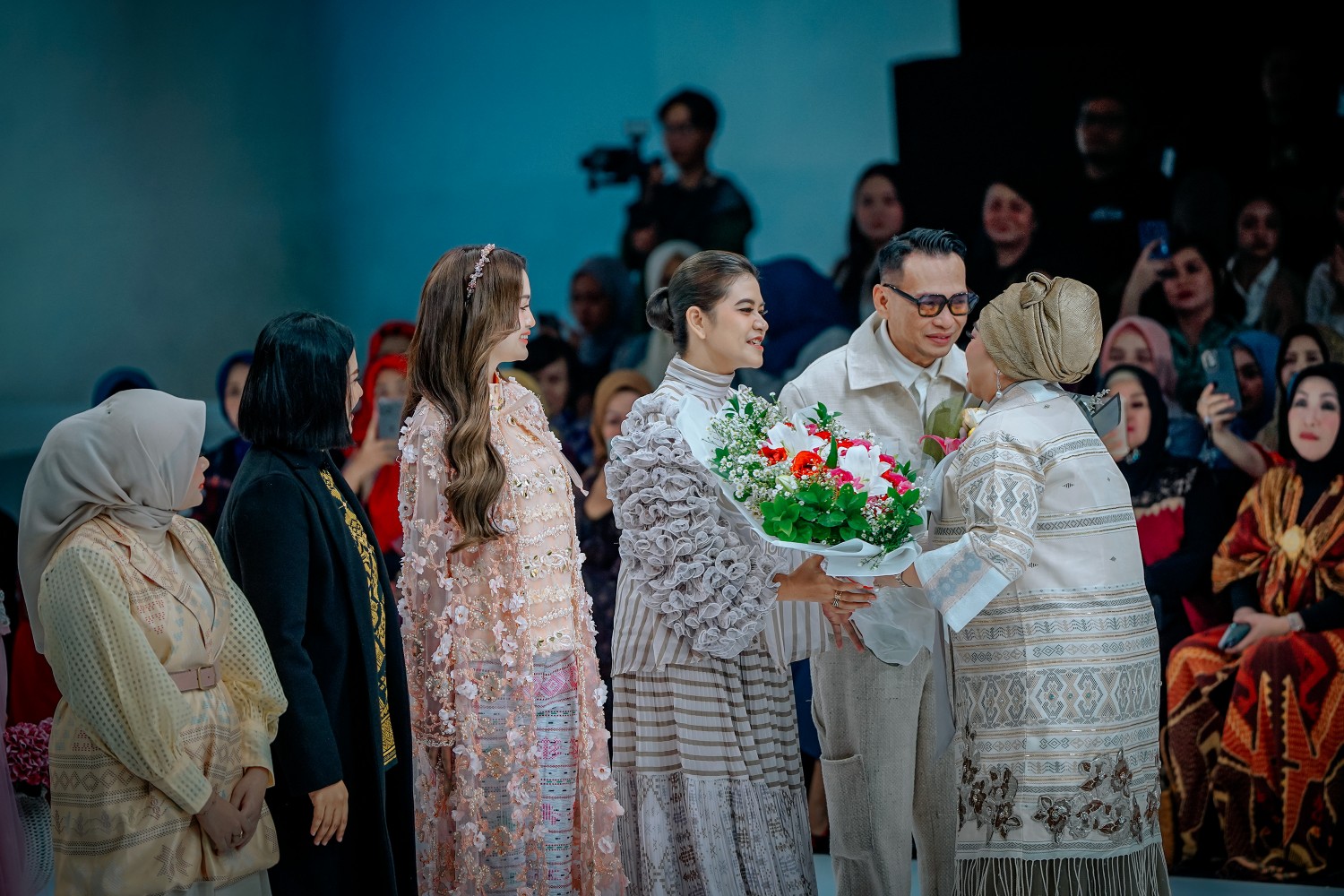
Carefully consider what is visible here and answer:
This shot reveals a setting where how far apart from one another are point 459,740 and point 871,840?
1230 mm

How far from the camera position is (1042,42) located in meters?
5.69

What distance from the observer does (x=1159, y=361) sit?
5.54m

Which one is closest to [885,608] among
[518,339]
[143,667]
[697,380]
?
[697,380]

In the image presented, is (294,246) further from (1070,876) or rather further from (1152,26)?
(1070,876)

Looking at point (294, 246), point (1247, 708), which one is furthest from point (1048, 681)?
point (294, 246)

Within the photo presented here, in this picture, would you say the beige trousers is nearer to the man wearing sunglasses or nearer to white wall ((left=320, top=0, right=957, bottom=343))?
the man wearing sunglasses

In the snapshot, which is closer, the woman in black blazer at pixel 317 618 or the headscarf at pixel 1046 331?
the woman in black blazer at pixel 317 618

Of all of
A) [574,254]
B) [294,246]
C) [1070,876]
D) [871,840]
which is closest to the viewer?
[1070,876]

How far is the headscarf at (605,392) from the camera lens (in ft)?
21.2

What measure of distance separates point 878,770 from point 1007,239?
9.44ft

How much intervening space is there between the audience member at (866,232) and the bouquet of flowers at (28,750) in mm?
3786

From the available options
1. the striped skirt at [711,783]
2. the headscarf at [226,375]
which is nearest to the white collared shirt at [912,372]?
the striped skirt at [711,783]

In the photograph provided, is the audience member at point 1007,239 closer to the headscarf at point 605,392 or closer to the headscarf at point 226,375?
the headscarf at point 605,392

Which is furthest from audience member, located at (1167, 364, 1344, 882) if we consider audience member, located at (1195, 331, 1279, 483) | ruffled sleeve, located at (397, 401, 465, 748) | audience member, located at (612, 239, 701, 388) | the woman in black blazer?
the woman in black blazer
